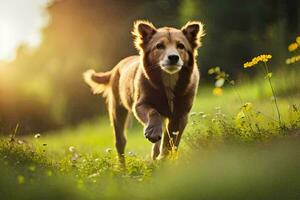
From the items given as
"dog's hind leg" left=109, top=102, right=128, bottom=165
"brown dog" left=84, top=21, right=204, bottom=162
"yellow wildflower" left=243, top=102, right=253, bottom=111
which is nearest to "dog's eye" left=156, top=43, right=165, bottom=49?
"brown dog" left=84, top=21, right=204, bottom=162

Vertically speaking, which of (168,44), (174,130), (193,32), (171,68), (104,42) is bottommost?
(174,130)

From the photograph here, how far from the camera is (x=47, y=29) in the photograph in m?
9.57

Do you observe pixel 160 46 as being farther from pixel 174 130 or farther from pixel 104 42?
pixel 104 42

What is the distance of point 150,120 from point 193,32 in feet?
3.03

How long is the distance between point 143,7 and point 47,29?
0.98m

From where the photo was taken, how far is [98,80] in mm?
9219

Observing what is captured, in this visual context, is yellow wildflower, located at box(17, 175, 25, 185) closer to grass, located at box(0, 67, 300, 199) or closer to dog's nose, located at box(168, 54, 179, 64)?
grass, located at box(0, 67, 300, 199)

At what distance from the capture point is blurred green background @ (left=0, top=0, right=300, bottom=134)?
941cm

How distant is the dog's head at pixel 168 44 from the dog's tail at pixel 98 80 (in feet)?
4.01

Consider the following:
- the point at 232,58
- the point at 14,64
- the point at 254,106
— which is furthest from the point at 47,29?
the point at 254,106

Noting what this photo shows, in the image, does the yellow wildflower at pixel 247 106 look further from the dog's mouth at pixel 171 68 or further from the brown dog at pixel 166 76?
the dog's mouth at pixel 171 68

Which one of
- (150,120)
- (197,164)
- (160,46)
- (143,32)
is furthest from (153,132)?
(143,32)

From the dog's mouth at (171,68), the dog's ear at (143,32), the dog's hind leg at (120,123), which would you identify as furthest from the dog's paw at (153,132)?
the dog's hind leg at (120,123)

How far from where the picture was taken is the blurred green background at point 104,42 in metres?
9.41
